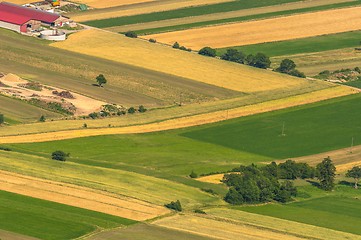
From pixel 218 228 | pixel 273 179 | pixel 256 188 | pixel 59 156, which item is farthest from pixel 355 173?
pixel 59 156

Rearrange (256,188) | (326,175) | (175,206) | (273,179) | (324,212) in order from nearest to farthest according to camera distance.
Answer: (175,206)
(324,212)
(256,188)
(273,179)
(326,175)

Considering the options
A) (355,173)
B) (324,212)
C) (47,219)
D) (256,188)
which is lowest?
(47,219)

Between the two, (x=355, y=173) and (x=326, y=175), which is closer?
(x=326, y=175)

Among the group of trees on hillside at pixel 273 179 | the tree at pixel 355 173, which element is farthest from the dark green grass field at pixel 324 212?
the tree at pixel 355 173

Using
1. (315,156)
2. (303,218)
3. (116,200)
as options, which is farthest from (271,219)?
(315,156)

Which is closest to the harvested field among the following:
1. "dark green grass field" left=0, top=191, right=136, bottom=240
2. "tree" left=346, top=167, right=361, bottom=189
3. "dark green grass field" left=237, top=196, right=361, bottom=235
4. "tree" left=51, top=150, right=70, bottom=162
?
"dark green grass field" left=0, top=191, right=136, bottom=240

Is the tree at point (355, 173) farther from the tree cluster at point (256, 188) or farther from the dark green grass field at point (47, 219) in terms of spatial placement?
the dark green grass field at point (47, 219)

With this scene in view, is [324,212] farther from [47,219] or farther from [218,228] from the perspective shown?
[47,219]
